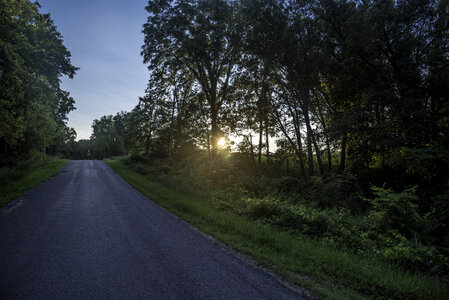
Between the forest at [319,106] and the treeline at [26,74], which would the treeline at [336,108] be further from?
the treeline at [26,74]

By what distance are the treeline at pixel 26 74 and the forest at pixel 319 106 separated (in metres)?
0.10

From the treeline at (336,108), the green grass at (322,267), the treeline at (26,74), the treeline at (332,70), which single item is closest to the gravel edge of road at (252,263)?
the green grass at (322,267)

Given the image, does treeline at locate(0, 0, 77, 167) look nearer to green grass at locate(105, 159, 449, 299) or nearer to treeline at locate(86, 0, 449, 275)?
treeline at locate(86, 0, 449, 275)

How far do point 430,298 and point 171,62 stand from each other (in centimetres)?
2202

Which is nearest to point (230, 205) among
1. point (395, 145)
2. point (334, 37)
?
point (395, 145)

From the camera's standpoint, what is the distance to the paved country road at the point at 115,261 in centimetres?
331

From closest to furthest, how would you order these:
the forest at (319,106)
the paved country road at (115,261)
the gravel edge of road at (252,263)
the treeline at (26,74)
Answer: the paved country road at (115,261)
the gravel edge of road at (252,263)
the forest at (319,106)
the treeline at (26,74)

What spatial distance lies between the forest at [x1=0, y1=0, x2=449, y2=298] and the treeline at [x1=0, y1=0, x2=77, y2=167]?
105 mm

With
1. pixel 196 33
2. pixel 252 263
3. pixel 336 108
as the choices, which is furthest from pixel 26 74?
pixel 336 108

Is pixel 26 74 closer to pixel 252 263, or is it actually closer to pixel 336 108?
pixel 252 263

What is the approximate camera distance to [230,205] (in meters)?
9.59

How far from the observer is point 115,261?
4.27 m

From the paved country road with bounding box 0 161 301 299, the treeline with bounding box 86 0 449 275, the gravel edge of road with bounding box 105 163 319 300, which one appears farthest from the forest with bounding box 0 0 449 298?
the paved country road with bounding box 0 161 301 299

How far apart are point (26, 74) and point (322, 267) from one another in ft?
57.2
